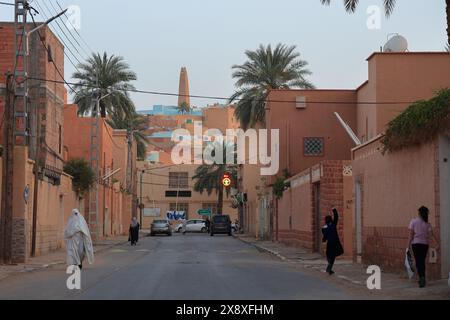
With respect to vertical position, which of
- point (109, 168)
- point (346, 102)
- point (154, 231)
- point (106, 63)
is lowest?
point (154, 231)

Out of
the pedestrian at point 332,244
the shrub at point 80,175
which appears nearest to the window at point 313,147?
the shrub at point 80,175

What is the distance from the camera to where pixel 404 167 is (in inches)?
757

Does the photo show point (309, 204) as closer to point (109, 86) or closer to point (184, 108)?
point (109, 86)

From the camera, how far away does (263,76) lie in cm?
5338

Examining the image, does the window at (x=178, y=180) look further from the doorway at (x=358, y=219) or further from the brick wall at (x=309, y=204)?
the doorway at (x=358, y=219)

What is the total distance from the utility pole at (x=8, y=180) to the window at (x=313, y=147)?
28.0 m

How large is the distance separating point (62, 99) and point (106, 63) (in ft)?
59.0

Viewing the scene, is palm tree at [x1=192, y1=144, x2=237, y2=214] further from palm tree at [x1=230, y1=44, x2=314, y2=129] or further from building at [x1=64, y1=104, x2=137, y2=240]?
palm tree at [x1=230, y1=44, x2=314, y2=129]

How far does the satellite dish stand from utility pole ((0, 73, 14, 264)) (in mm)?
23176

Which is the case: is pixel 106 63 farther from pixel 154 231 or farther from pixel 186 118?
pixel 186 118

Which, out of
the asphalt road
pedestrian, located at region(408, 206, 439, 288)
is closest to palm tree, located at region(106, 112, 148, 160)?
the asphalt road

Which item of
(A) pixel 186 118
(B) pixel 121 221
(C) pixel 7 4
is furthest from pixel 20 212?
(A) pixel 186 118

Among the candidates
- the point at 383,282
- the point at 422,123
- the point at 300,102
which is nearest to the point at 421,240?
the point at 383,282
